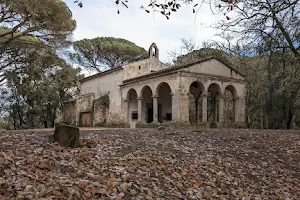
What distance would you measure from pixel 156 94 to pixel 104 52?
1674cm

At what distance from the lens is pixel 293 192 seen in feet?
21.1

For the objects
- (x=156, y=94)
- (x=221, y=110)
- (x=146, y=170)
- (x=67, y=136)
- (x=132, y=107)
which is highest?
(x=156, y=94)

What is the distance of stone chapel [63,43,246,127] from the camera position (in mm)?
17719

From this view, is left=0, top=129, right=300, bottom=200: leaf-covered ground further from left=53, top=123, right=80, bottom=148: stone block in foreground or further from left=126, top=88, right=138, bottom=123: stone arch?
left=126, top=88, right=138, bottom=123: stone arch

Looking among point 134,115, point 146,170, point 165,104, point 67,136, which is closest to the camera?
point 146,170

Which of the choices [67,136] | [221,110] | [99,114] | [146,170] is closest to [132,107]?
[99,114]

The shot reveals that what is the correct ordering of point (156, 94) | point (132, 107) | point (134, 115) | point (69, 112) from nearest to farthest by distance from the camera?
1. point (156, 94)
2. point (134, 115)
3. point (132, 107)
4. point (69, 112)

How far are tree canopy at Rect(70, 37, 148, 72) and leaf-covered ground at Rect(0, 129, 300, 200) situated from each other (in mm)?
25278

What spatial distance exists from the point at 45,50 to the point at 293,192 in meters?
21.8

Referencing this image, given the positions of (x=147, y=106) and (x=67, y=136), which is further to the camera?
(x=147, y=106)

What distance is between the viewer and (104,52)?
33.7m

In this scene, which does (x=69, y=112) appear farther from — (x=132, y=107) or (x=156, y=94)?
(x=156, y=94)

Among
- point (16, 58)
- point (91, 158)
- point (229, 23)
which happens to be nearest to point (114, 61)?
point (16, 58)

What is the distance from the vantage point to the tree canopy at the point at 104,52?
3338 centimetres
